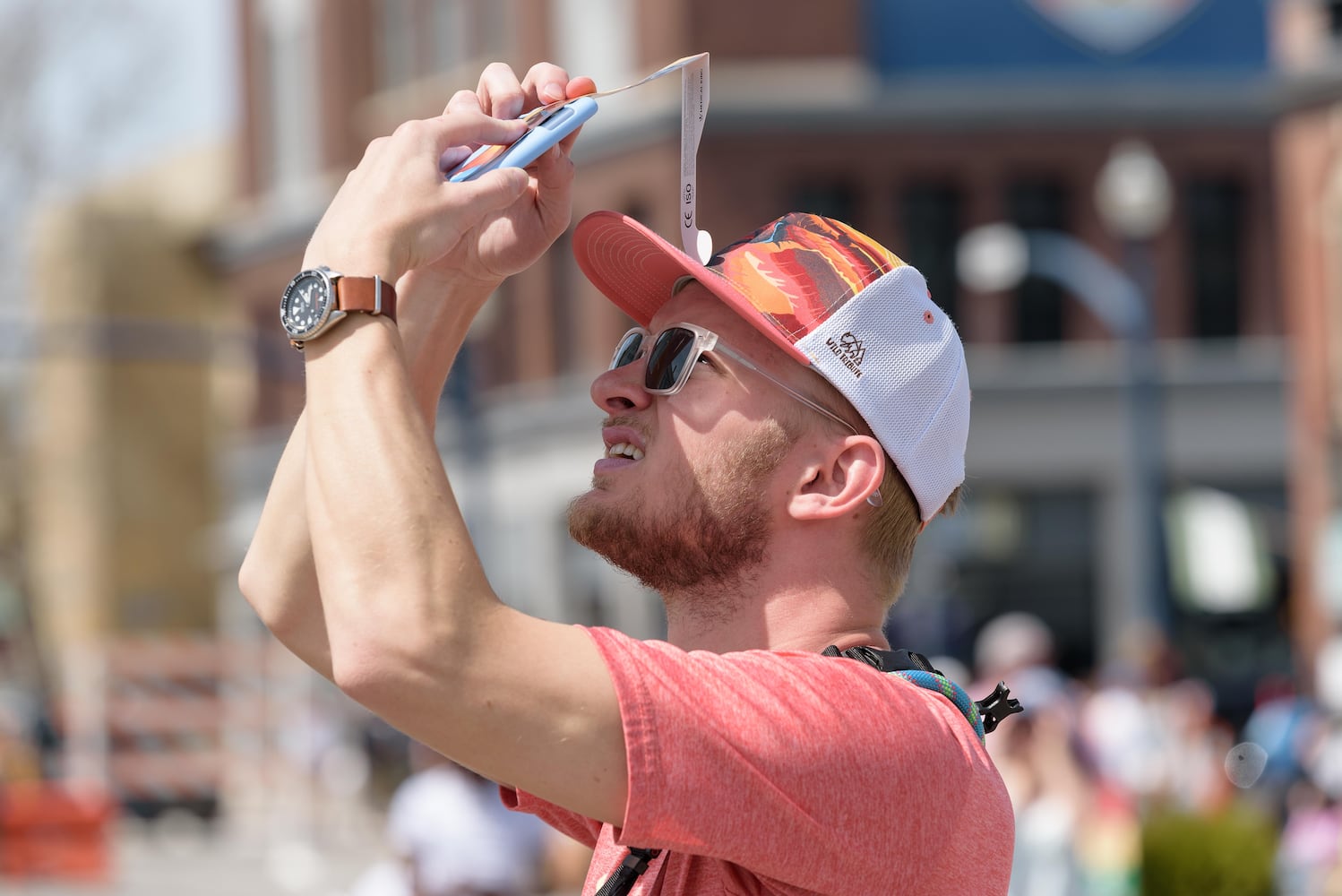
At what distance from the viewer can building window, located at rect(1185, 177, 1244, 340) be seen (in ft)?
105

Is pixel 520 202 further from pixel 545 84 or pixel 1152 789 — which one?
pixel 1152 789

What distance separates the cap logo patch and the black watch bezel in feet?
1.96

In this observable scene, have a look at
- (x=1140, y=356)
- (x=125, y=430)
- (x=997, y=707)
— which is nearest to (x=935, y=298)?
(x=1140, y=356)

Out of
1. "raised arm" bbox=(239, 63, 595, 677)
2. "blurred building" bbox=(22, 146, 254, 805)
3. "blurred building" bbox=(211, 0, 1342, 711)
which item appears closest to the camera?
"raised arm" bbox=(239, 63, 595, 677)

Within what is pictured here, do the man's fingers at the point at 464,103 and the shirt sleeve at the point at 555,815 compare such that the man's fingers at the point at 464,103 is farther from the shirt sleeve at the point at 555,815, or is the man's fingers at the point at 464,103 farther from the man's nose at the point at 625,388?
the shirt sleeve at the point at 555,815

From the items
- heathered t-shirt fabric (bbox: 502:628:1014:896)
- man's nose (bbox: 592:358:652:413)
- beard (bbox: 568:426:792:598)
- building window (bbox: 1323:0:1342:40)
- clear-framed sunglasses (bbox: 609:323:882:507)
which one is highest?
clear-framed sunglasses (bbox: 609:323:882:507)

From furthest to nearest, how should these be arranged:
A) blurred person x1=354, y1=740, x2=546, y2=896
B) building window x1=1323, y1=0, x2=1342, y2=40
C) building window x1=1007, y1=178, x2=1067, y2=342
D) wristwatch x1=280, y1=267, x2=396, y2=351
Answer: building window x1=1007, y1=178, x2=1067, y2=342 < building window x1=1323, y1=0, x2=1342, y2=40 < blurred person x1=354, y1=740, x2=546, y2=896 < wristwatch x1=280, y1=267, x2=396, y2=351

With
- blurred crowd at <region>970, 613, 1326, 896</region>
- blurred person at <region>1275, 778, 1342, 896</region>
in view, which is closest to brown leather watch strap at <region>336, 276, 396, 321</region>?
blurred crowd at <region>970, 613, 1326, 896</region>

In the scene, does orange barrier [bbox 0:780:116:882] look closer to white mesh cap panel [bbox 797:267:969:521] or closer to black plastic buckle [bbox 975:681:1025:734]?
black plastic buckle [bbox 975:681:1025:734]

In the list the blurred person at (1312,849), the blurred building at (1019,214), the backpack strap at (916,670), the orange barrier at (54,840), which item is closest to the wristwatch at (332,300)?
the backpack strap at (916,670)

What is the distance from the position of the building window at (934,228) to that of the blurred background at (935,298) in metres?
0.06

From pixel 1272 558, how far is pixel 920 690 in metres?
31.3

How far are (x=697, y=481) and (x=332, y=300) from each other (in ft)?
1.66

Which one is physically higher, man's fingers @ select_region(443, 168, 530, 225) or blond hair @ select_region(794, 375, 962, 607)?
man's fingers @ select_region(443, 168, 530, 225)
